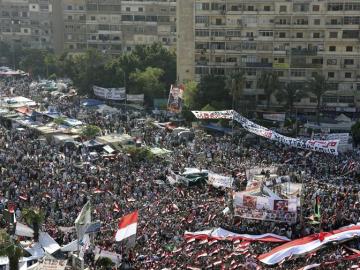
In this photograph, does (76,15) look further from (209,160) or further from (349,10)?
(209,160)

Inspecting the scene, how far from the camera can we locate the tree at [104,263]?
3222 cm

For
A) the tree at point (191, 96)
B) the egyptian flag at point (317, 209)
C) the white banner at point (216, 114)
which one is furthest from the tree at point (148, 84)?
the egyptian flag at point (317, 209)

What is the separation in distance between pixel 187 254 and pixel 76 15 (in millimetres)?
81656

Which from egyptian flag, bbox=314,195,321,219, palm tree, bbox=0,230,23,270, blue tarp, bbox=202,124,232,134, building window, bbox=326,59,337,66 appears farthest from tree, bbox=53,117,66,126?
palm tree, bbox=0,230,23,270

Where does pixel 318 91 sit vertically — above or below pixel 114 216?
above

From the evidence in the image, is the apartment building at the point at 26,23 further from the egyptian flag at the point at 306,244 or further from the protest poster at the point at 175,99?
the egyptian flag at the point at 306,244

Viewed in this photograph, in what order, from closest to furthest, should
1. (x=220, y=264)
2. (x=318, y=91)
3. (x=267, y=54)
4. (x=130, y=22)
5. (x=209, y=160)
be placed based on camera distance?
(x=220, y=264) < (x=209, y=160) < (x=318, y=91) < (x=267, y=54) < (x=130, y=22)

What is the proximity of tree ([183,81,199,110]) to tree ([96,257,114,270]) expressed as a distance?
4038 cm

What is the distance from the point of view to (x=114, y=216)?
39531mm

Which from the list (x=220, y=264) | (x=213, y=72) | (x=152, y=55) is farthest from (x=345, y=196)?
(x=152, y=55)

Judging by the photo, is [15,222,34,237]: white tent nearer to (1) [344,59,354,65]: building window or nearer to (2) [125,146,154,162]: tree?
(2) [125,146,154,162]: tree

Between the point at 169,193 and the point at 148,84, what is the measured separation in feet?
124

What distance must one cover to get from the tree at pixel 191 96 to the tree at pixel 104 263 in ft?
132

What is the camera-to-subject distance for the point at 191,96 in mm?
72750
